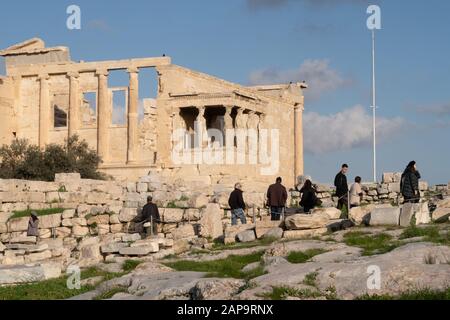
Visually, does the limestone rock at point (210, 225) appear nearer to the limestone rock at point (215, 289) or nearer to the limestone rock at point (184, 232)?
the limestone rock at point (184, 232)

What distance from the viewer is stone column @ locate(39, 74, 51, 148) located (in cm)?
4959

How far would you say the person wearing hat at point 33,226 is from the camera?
82.5 ft

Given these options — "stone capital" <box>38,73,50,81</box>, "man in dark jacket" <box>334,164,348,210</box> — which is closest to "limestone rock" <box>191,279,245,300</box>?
"man in dark jacket" <box>334,164,348,210</box>

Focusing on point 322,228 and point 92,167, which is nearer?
point 322,228

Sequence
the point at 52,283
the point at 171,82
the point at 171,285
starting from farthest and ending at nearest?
the point at 171,82, the point at 52,283, the point at 171,285

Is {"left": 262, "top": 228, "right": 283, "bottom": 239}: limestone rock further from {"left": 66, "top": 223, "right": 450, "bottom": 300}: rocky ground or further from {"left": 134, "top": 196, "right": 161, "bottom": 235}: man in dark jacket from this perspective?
{"left": 134, "top": 196, "right": 161, "bottom": 235}: man in dark jacket

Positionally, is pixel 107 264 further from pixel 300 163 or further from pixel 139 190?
pixel 300 163

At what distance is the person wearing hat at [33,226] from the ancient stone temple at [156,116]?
59.1ft

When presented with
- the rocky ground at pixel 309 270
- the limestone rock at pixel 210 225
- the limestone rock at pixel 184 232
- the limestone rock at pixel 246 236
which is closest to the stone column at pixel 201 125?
the limestone rock at pixel 184 232

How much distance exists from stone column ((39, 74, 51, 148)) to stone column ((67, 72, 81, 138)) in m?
1.39

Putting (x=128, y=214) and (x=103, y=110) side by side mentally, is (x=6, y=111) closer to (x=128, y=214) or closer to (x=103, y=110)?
(x=103, y=110)

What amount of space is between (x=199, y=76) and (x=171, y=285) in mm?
33642
